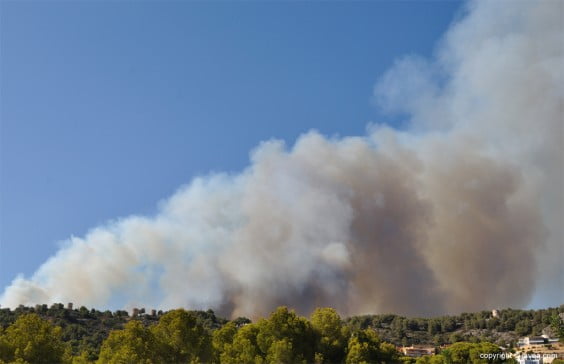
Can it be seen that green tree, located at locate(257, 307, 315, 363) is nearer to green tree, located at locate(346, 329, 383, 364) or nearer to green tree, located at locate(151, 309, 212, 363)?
green tree, located at locate(346, 329, 383, 364)

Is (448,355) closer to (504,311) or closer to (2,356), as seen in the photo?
(2,356)

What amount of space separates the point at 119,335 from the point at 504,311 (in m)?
118

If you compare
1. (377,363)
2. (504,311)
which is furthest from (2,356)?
(504,311)

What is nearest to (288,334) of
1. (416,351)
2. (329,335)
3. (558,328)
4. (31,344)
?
(329,335)

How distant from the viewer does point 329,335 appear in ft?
206

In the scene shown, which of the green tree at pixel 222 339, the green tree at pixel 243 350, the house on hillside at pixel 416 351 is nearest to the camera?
the green tree at pixel 243 350

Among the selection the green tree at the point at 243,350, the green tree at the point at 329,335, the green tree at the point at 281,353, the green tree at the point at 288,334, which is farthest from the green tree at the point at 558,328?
the green tree at the point at 281,353

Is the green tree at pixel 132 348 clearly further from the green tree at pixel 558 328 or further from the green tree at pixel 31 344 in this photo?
the green tree at pixel 558 328

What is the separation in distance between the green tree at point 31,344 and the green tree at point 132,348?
3.95 meters

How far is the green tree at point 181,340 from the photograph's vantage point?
57.0 metres

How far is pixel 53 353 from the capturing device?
170 feet

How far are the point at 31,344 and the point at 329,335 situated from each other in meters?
28.2

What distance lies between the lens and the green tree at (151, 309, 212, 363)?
187 ft

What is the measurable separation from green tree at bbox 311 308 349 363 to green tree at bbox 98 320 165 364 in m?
16.1
